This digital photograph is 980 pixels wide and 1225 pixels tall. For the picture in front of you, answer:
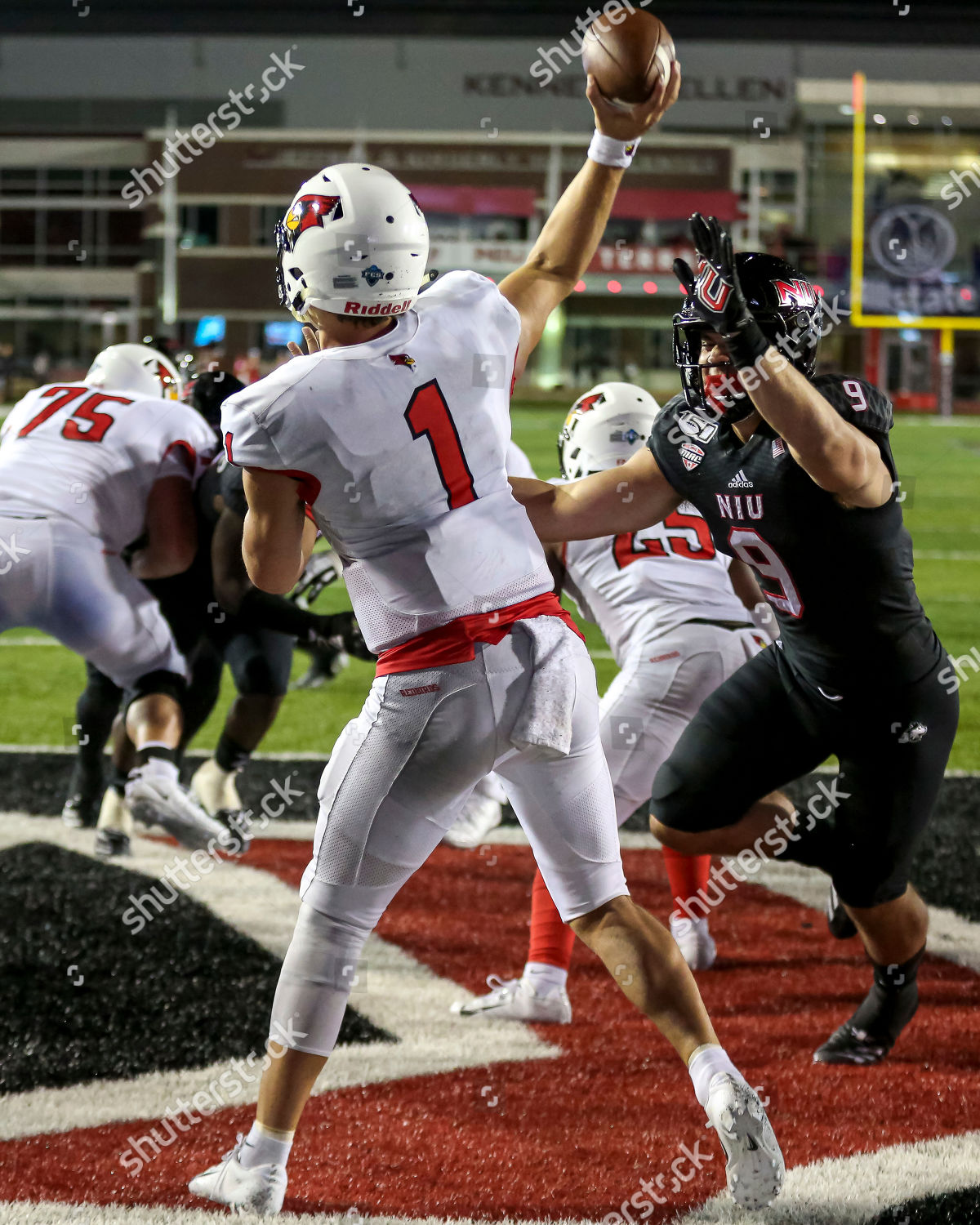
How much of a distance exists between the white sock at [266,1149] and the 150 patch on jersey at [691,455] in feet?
5.04

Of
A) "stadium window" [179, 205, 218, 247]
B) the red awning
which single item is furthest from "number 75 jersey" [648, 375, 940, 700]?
"stadium window" [179, 205, 218, 247]

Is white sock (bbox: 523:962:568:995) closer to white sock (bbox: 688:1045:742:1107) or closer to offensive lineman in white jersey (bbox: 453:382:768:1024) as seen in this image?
offensive lineman in white jersey (bbox: 453:382:768:1024)

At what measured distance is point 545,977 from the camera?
3410 millimetres

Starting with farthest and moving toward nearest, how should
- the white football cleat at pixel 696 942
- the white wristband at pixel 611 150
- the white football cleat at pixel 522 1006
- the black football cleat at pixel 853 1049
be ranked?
the white football cleat at pixel 696 942, the white football cleat at pixel 522 1006, the black football cleat at pixel 853 1049, the white wristband at pixel 611 150

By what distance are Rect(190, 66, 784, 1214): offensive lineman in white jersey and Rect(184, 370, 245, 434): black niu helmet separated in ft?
9.09

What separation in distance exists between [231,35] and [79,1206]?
7.03 meters

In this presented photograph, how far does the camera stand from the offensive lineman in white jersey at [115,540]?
14.1 ft

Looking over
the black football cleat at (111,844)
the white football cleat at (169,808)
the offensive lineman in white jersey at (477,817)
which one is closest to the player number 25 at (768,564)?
the offensive lineman in white jersey at (477,817)

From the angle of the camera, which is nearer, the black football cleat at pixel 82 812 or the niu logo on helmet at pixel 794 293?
the niu logo on helmet at pixel 794 293

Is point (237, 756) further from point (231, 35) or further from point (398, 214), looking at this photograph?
point (231, 35)

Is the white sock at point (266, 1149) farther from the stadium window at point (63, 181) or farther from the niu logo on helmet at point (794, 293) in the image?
the stadium window at point (63, 181)

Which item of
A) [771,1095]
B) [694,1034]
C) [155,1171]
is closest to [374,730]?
[694,1034]

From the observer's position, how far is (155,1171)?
258 cm

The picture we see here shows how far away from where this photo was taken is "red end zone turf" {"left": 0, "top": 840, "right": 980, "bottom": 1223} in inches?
99.0
